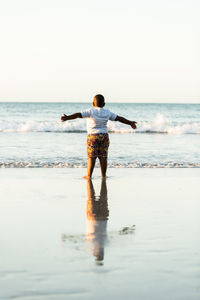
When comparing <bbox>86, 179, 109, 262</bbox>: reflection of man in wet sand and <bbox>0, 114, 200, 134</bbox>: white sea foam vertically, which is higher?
<bbox>0, 114, 200, 134</bbox>: white sea foam

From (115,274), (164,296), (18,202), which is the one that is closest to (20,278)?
(115,274)

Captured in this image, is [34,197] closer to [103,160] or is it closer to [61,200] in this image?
[61,200]

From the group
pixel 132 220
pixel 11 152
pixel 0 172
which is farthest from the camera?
pixel 11 152

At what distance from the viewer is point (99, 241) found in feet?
14.6

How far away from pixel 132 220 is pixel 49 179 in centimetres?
363

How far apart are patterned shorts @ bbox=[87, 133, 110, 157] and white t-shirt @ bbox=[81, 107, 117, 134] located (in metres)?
0.09

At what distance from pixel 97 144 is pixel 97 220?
3.64 metres

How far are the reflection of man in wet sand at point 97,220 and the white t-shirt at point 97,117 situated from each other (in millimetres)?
1402

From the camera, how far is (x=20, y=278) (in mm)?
3428

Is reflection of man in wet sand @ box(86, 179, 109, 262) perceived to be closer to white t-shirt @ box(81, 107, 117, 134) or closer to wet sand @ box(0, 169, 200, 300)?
wet sand @ box(0, 169, 200, 300)

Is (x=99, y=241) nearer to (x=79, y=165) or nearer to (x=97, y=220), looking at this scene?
(x=97, y=220)

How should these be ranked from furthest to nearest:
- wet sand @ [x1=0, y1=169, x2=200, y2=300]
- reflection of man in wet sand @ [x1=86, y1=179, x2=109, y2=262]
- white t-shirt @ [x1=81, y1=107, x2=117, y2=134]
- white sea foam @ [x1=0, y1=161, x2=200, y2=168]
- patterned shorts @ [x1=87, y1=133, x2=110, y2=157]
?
white sea foam @ [x1=0, y1=161, x2=200, y2=168] < patterned shorts @ [x1=87, y1=133, x2=110, y2=157] < white t-shirt @ [x1=81, y1=107, x2=117, y2=134] < reflection of man in wet sand @ [x1=86, y1=179, x2=109, y2=262] < wet sand @ [x1=0, y1=169, x2=200, y2=300]

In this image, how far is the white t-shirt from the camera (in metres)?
8.65
